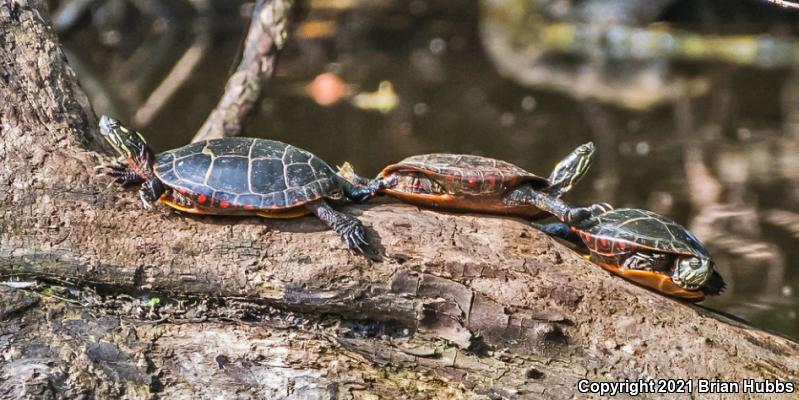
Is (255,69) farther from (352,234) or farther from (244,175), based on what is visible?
(352,234)

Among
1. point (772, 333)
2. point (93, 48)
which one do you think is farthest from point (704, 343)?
point (93, 48)

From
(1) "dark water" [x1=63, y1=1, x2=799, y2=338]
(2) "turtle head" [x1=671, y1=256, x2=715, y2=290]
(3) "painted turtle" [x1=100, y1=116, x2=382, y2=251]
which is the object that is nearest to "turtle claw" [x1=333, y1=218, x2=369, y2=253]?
(3) "painted turtle" [x1=100, y1=116, x2=382, y2=251]

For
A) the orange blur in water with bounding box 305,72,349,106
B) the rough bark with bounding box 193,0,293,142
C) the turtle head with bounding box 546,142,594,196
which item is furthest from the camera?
the orange blur in water with bounding box 305,72,349,106

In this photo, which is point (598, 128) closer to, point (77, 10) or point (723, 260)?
point (723, 260)

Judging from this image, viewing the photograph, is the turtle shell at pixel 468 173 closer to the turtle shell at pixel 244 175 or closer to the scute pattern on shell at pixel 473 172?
the scute pattern on shell at pixel 473 172

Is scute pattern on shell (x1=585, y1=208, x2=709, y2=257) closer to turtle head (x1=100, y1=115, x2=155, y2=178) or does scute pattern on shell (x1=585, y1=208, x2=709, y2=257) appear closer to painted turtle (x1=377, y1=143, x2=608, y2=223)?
painted turtle (x1=377, y1=143, x2=608, y2=223)

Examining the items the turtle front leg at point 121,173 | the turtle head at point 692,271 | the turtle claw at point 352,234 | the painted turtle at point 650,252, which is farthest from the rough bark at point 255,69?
the turtle head at point 692,271
